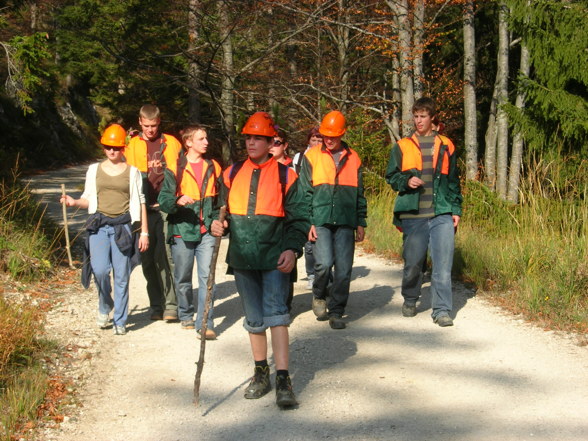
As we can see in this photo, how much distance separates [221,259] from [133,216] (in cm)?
469

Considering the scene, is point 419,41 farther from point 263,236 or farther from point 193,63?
point 263,236

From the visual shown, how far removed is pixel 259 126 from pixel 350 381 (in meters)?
2.10

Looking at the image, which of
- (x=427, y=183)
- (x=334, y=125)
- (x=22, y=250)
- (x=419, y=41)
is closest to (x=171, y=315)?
(x=334, y=125)

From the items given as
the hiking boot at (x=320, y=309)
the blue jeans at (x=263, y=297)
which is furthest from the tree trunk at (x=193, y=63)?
the blue jeans at (x=263, y=297)

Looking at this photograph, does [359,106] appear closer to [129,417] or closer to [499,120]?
[499,120]

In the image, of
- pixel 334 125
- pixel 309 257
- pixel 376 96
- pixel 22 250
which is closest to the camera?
pixel 334 125

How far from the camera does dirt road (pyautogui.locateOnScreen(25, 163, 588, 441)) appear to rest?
16.8 feet

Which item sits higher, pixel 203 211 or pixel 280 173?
pixel 280 173

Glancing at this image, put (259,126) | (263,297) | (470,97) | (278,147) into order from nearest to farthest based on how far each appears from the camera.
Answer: (259,126) < (263,297) < (278,147) < (470,97)

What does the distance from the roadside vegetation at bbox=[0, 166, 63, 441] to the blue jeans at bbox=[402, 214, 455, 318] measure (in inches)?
143

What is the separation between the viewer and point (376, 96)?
898 inches

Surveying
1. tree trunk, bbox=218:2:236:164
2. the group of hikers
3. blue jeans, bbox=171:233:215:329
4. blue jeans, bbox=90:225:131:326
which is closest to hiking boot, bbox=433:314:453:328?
the group of hikers

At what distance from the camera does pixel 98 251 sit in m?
7.61

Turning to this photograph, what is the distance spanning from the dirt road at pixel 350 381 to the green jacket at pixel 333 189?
3.64ft
